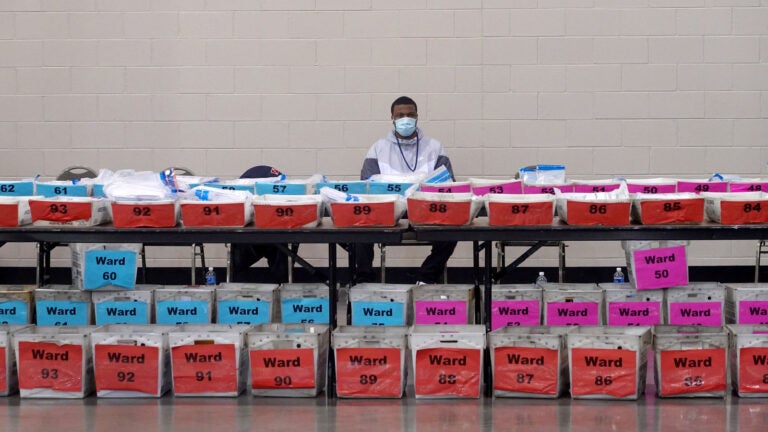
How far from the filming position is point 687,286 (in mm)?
5617

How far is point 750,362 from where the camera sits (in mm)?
4855

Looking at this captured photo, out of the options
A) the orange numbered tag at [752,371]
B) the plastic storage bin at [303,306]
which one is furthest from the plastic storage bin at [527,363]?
the plastic storage bin at [303,306]

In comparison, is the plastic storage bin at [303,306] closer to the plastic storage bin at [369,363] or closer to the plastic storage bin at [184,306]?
the plastic storage bin at [184,306]

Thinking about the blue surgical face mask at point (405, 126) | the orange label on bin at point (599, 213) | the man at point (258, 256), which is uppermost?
the blue surgical face mask at point (405, 126)

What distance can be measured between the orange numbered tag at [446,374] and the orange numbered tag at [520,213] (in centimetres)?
63

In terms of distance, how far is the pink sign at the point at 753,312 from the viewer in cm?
556

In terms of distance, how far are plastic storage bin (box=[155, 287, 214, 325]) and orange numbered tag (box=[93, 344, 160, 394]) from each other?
0.58 metres

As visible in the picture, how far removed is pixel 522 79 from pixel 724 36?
1.62 m

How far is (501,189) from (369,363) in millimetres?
1457

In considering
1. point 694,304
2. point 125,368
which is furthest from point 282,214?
point 694,304

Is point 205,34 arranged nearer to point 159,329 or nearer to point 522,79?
point 522,79

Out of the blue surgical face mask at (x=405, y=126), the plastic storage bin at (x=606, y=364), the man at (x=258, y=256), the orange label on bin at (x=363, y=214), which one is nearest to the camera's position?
the plastic storage bin at (x=606, y=364)

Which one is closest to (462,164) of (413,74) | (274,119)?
(413,74)

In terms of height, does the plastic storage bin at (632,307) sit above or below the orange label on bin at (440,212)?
below
